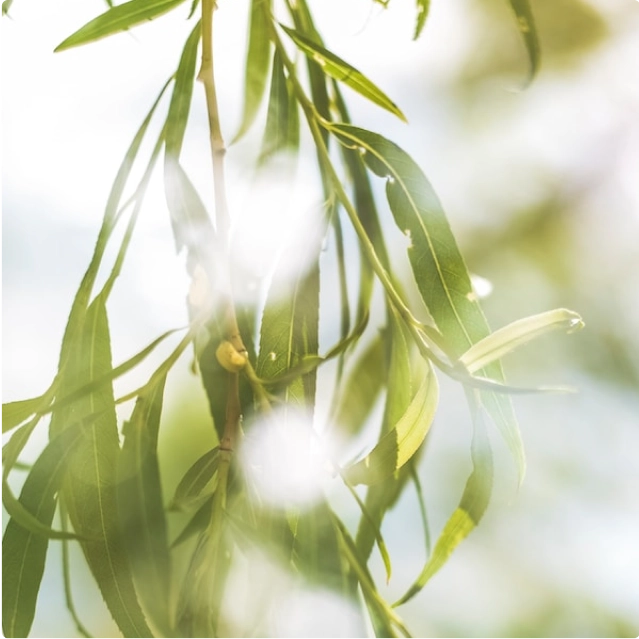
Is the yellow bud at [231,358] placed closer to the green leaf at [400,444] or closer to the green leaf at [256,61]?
the green leaf at [400,444]

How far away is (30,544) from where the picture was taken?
15.3 inches

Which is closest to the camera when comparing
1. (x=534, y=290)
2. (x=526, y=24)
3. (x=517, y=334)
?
(x=517, y=334)

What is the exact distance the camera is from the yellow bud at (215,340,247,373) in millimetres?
375

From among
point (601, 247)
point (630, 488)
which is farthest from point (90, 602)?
point (601, 247)

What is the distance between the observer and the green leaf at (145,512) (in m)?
0.39

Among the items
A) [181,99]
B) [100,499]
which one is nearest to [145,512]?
[100,499]

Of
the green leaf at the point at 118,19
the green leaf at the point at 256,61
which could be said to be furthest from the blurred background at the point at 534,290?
the green leaf at the point at 118,19

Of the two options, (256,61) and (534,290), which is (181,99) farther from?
(534,290)

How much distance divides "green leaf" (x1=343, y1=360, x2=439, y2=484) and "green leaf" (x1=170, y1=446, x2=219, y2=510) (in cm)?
7

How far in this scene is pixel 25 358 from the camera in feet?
2.09

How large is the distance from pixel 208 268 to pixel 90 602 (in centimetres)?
55

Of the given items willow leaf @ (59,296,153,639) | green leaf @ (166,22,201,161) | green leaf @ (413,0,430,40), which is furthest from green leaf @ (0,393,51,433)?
green leaf @ (413,0,430,40)

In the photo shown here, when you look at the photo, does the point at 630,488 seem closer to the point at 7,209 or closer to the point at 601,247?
the point at 601,247

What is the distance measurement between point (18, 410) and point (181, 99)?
20cm
